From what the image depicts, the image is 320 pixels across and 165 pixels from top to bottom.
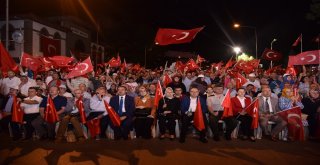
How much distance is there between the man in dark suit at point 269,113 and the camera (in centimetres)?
868

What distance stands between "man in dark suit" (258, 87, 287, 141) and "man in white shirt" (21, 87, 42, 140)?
6.44 m

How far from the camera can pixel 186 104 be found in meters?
9.19

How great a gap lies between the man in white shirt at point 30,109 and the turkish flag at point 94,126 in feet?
5.27

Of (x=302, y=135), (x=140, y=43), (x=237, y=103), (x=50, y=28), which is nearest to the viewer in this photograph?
(x=302, y=135)

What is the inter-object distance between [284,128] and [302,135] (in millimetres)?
498

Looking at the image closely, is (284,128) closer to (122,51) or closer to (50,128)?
(50,128)

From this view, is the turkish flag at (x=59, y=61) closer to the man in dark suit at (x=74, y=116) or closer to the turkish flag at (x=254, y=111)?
the man in dark suit at (x=74, y=116)

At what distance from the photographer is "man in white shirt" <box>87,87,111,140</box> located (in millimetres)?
9078

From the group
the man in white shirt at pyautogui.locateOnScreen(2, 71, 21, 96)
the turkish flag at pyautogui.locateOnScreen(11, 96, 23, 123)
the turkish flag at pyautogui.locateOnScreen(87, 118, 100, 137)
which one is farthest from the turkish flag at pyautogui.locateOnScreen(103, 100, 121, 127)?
the man in white shirt at pyautogui.locateOnScreen(2, 71, 21, 96)

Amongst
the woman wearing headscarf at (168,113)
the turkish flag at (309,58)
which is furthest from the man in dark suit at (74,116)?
the turkish flag at (309,58)

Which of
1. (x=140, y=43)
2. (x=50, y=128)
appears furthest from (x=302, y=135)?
(x=140, y=43)

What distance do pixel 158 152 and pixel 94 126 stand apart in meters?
2.36

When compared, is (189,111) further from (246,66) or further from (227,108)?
(246,66)

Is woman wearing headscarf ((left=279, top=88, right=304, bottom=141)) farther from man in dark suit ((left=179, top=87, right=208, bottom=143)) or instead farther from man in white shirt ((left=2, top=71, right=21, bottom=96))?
man in white shirt ((left=2, top=71, right=21, bottom=96))
